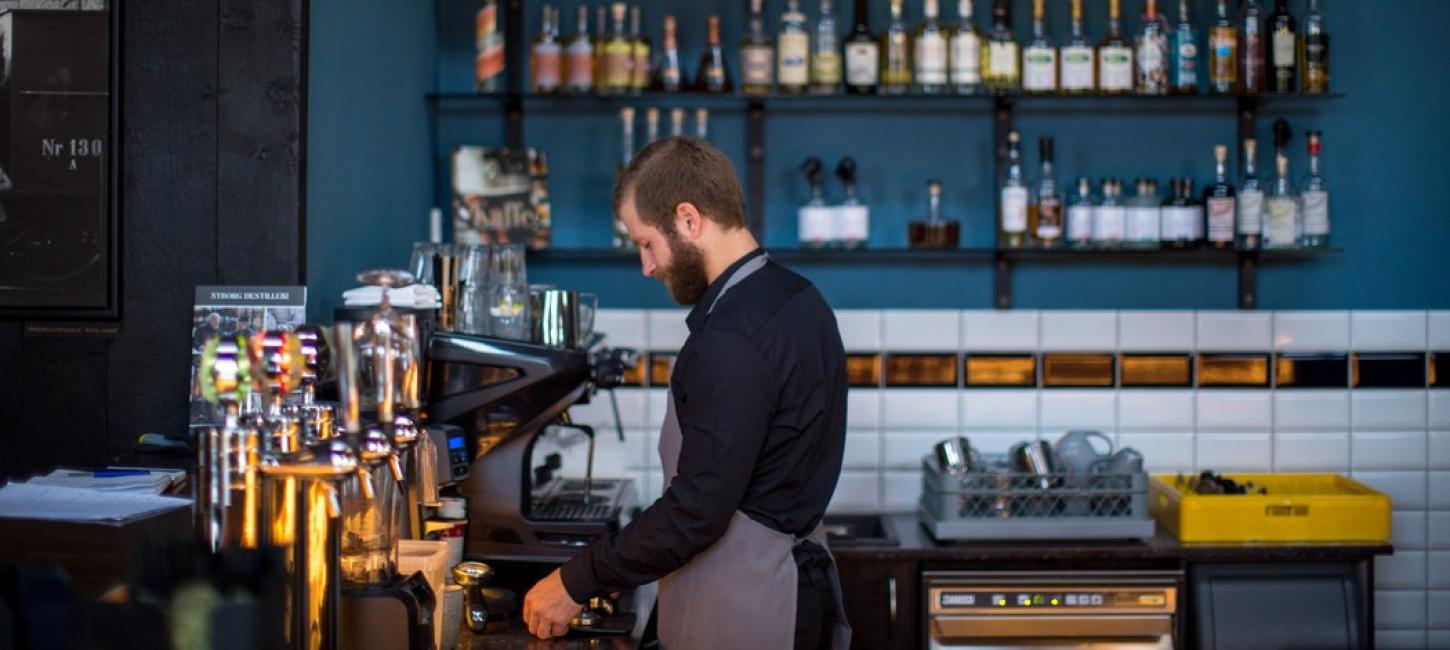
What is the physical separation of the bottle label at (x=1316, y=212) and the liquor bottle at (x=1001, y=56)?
0.84 meters

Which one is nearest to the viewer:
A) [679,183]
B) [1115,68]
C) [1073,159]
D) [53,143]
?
[679,183]

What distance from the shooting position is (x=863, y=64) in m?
3.73

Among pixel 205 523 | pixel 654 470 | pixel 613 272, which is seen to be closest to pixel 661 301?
pixel 613 272

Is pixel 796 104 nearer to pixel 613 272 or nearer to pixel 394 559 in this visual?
pixel 613 272

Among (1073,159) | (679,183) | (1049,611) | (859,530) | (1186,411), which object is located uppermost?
(1073,159)

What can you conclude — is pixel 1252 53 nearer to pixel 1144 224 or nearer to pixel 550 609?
pixel 1144 224

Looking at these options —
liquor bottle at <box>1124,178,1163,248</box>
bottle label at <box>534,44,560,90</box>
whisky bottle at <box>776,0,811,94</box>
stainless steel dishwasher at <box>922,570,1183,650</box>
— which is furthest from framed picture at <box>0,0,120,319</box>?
liquor bottle at <box>1124,178,1163,248</box>

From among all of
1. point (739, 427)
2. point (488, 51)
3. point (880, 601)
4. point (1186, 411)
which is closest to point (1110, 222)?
point (1186, 411)

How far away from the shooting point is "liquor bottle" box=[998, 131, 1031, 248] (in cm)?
370

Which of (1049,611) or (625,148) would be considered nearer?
(1049,611)

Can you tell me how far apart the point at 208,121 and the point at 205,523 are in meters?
1.22

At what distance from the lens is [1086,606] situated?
3311mm

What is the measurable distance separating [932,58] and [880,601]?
143 cm

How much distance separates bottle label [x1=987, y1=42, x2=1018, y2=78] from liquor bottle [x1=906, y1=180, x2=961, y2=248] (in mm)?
339
